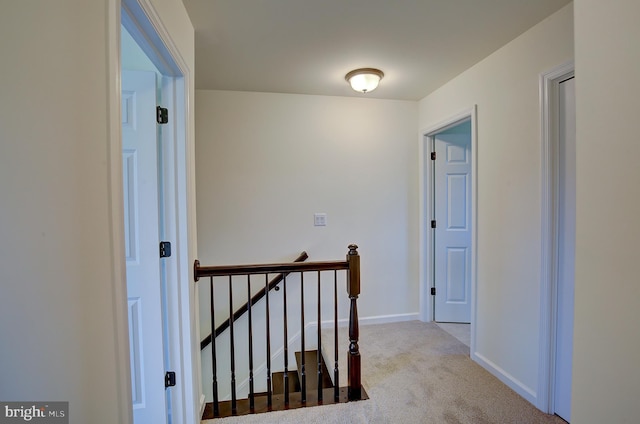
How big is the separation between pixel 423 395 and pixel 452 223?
1.70 meters

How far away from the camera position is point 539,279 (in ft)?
5.68

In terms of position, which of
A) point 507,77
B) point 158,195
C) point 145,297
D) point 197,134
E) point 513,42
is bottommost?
point 145,297

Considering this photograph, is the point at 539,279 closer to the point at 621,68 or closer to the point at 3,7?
the point at 621,68

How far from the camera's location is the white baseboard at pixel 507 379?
70.2 inches

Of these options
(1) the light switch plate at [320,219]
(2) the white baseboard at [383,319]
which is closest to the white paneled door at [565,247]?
(2) the white baseboard at [383,319]

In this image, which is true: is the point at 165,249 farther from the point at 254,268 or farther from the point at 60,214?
the point at 60,214

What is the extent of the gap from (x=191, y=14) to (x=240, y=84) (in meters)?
0.97

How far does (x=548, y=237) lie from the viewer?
1.68 metres

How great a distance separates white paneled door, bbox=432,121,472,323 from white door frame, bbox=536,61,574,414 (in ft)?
4.23

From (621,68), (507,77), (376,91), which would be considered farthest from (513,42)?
(621,68)

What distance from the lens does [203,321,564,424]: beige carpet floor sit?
1.67 metres

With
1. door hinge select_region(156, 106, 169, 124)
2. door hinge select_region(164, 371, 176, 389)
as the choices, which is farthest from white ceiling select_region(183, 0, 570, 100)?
door hinge select_region(164, 371, 176, 389)

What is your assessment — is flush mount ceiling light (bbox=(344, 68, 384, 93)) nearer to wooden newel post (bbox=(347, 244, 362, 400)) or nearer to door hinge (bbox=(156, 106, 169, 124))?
wooden newel post (bbox=(347, 244, 362, 400))

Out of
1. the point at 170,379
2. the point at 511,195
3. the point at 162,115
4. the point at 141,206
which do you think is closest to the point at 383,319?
the point at 511,195
